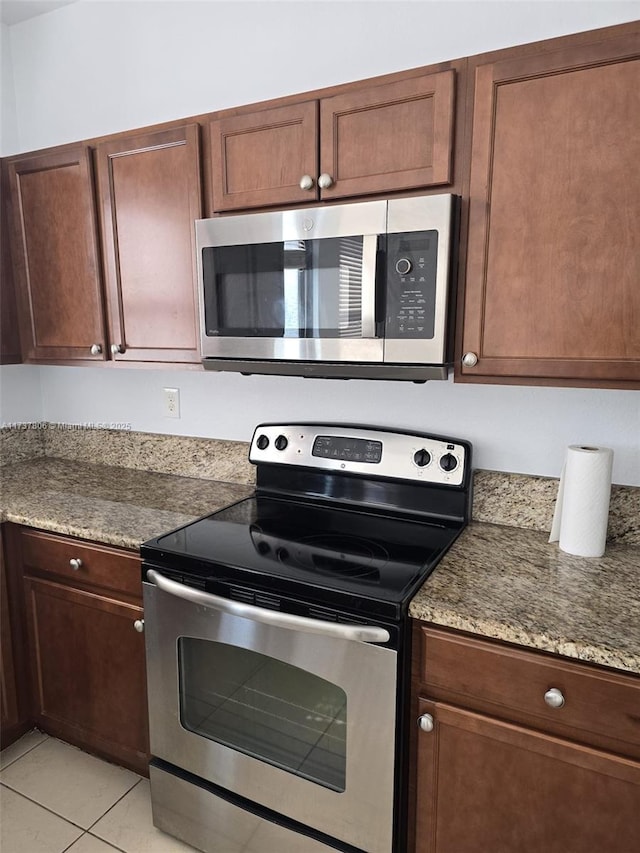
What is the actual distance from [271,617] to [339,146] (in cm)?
115

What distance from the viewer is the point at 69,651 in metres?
1.80

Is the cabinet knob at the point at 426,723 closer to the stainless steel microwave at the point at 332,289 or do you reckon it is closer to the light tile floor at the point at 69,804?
the stainless steel microwave at the point at 332,289

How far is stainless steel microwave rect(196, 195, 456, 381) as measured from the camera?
1306 millimetres

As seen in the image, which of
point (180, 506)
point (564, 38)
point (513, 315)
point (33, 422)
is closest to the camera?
point (564, 38)

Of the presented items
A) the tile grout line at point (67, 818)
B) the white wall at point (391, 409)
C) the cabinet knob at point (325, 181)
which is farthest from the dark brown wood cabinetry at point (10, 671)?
the cabinet knob at point (325, 181)

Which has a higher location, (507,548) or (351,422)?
(351,422)

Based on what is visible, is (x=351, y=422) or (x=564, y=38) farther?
(x=351, y=422)

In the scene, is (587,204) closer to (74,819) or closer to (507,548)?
(507,548)

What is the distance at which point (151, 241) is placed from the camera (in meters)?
1.74

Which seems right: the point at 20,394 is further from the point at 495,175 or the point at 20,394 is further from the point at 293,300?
the point at 495,175

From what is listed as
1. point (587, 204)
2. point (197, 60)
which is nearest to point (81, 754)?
point (587, 204)

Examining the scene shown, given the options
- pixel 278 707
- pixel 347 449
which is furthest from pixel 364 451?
pixel 278 707

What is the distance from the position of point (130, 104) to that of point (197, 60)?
1.09 feet

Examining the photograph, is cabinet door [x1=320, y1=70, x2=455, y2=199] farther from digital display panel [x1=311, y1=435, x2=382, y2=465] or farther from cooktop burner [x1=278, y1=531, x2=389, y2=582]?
cooktop burner [x1=278, y1=531, x2=389, y2=582]
